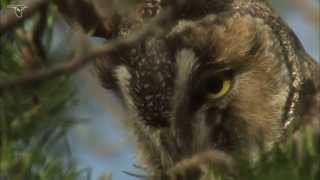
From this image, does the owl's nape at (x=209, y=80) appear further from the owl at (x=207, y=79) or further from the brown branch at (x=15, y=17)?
the brown branch at (x=15, y=17)

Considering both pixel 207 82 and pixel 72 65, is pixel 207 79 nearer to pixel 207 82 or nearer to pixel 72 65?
pixel 207 82

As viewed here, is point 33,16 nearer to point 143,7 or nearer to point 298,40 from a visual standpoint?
point 143,7

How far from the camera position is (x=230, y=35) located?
160 cm

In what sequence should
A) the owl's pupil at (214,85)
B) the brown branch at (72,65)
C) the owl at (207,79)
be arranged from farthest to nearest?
the owl's pupil at (214,85), the owl at (207,79), the brown branch at (72,65)

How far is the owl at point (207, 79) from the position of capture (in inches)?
57.4

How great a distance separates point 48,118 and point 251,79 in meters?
0.97

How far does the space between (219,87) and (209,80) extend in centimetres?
5

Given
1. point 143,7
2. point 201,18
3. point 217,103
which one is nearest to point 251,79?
point 217,103

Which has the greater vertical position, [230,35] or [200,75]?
[230,35]

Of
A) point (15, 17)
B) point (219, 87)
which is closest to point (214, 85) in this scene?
point (219, 87)

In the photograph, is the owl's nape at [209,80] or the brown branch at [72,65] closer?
the brown branch at [72,65]

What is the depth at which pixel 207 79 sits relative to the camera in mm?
1584

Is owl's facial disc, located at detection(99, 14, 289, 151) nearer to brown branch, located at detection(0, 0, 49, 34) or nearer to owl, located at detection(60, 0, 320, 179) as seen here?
owl, located at detection(60, 0, 320, 179)

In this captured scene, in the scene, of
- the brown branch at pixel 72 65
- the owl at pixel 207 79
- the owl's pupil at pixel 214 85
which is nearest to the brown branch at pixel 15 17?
the brown branch at pixel 72 65
